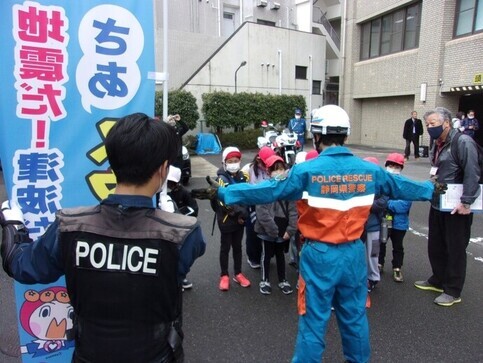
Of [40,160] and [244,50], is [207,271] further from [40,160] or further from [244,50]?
[244,50]

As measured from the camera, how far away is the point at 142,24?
241 cm

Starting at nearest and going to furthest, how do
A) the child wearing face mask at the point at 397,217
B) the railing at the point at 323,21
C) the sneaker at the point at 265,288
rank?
1. the sneaker at the point at 265,288
2. the child wearing face mask at the point at 397,217
3. the railing at the point at 323,21

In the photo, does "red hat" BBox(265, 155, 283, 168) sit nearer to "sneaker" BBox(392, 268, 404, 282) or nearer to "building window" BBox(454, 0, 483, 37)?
"sneaker" BBox(392, 268, 404, 282)

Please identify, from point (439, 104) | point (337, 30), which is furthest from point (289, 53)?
point (439, 104)

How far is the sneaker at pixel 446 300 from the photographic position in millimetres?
3889

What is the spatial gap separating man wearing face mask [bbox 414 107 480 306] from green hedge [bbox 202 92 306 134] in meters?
14.6

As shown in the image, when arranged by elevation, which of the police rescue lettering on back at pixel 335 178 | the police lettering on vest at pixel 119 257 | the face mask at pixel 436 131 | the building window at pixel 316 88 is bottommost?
the police lettering on vest at pixel 119 257

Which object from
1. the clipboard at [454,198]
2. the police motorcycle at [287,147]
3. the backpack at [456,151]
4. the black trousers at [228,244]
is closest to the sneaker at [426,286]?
the clipboard at [454,198]

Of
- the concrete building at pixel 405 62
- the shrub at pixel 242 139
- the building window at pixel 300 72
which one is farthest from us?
the building window at pixel 300 72

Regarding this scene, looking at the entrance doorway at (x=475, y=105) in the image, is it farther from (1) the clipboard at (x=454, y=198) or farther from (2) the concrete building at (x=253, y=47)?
(1) the clipboard at (x=454, y=198)

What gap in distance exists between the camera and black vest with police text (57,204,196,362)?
4.46 feet

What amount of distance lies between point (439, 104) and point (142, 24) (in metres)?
15.4

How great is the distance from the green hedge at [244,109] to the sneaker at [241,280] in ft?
46.8

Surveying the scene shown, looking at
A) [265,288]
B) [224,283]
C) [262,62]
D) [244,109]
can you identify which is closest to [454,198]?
[265,288]
